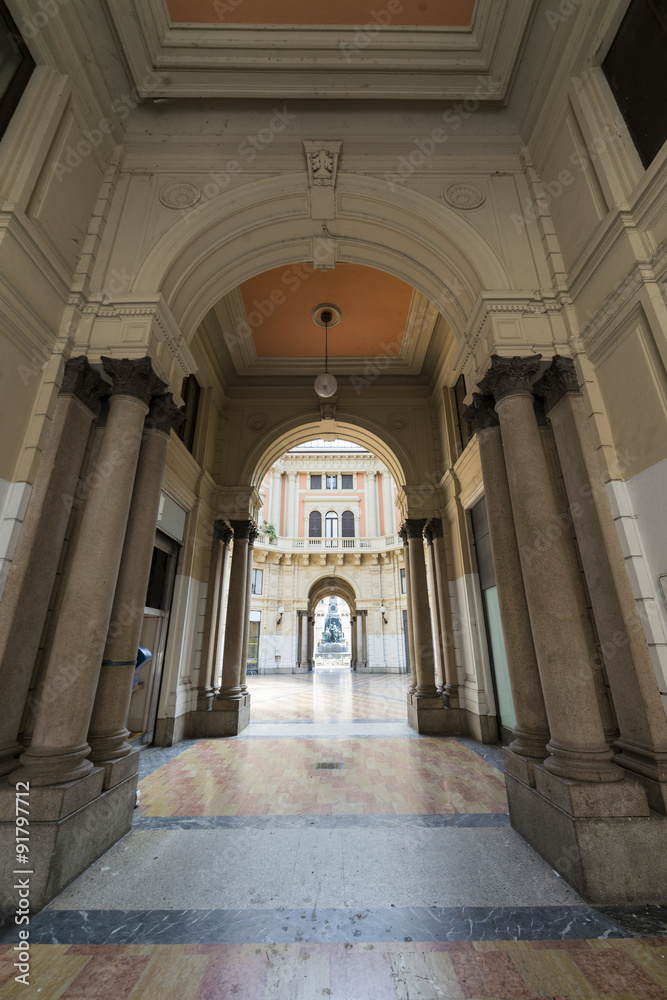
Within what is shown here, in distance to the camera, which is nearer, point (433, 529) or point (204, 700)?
point (204, 700)

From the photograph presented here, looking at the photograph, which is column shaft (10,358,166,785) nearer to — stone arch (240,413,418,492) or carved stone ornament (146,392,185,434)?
carved stone ornament (146,392,185,434)

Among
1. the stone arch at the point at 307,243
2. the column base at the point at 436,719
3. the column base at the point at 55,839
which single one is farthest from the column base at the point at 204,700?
the stone arch at the point at 307,243

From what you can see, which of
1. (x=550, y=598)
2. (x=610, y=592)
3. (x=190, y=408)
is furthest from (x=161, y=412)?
(x=610, y=592)

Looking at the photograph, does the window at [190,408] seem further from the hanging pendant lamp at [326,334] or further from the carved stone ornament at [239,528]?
the hanging pendant lamp at [326,334]

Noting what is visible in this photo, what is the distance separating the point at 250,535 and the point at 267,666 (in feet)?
46.9

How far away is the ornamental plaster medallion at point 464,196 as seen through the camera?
4816mm

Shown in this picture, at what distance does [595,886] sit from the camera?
259 centimetres

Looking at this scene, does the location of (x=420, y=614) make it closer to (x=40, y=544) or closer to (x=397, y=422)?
(x=397, y=422)

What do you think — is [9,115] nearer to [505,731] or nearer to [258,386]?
[258,386]

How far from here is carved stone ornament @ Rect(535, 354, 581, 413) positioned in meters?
3.89

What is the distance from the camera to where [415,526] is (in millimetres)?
8797

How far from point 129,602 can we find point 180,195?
4.44 meters

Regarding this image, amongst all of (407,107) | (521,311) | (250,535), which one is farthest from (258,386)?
(521,311)

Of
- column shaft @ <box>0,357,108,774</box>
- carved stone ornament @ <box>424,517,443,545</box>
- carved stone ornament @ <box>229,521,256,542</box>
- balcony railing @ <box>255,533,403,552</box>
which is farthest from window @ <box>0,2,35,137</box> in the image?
balcony railing @ <box>255,533,403,552</box>
